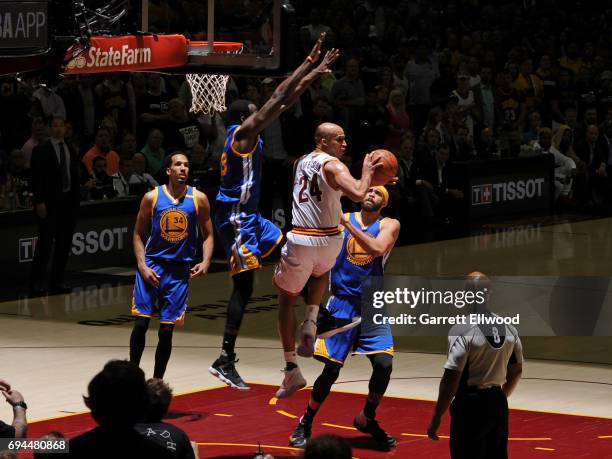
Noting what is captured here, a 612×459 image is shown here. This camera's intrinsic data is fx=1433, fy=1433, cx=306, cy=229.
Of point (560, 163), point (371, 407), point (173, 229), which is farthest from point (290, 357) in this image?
point (560, 163)

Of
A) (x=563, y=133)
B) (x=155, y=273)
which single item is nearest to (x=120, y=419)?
(x=155, y=273)

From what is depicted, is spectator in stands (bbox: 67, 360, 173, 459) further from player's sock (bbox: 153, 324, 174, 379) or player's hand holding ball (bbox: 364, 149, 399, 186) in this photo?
player's sock (bbox: 153, 324, 174, 379)

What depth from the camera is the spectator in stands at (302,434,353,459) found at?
17.5ft

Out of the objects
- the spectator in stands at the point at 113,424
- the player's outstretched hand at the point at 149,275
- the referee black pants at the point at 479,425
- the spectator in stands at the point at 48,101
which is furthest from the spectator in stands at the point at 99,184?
the spectator in stands at the point at 113,424

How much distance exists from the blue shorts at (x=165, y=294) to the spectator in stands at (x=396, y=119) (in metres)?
10.3

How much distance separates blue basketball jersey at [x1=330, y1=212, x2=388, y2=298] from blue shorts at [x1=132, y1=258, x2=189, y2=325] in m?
1.38

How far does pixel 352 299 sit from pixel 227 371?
4.04ft

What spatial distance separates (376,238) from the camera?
33.6 feet

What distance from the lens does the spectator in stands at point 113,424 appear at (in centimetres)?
537

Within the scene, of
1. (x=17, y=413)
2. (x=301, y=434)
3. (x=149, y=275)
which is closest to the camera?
(x=17, y=413)

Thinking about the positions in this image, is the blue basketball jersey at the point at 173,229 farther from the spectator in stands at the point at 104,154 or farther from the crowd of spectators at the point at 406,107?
the spectator in stands at the point at 104,154

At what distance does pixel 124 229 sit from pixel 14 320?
305cm

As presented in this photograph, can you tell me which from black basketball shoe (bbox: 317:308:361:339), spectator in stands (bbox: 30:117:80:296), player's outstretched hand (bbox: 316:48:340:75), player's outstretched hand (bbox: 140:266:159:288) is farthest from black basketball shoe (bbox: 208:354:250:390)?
spectator in stands (bbox: 30:117:80:296)

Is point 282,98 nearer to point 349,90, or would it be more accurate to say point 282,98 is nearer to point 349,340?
point 349,340
